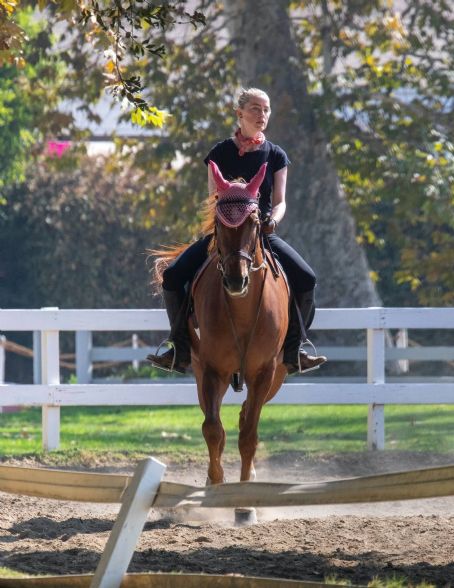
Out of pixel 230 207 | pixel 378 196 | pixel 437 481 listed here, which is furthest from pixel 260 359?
pixel 378 196

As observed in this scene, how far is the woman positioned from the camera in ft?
30.1

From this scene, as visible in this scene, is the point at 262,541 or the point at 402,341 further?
the point at 402,341

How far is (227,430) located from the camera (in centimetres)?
1575

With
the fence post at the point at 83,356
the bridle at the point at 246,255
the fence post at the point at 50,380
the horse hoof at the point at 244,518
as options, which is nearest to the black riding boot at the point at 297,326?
the bridle at the point at 246,255

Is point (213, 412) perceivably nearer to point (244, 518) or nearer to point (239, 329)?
point (239, 329)

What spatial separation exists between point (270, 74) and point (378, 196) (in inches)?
116

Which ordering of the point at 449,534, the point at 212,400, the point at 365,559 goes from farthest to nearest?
the point at 212,400 < the point at 449,534 < the point at 365,559

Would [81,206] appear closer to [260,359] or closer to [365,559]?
[260,359]

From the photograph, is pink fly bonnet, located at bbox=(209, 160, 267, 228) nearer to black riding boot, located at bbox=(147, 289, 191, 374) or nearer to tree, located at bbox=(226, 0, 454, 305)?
black riding boot, located at bbox=(147, 289, 191, 374)

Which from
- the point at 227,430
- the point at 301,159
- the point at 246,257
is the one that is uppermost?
the point at 301,159

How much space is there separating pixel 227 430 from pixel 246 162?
701 cm

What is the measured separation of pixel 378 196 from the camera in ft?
76.4

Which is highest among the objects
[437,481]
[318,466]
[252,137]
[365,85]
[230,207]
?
[365,85]

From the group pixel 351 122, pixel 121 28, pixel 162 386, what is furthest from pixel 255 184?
pixel 351 122
